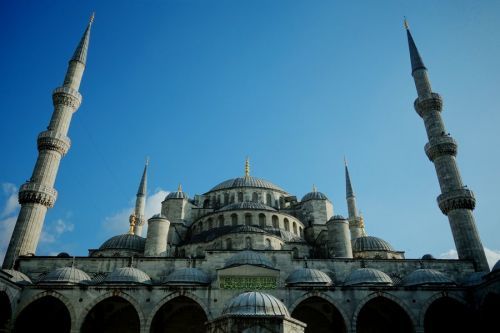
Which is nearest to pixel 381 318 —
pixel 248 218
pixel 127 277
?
pixel 248 218

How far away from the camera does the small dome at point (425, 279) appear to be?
15.7m

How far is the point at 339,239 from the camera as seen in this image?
20.0 metres

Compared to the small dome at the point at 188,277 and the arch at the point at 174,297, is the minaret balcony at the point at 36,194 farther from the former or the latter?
the arch at the point at 174,297

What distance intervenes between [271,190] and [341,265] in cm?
1067

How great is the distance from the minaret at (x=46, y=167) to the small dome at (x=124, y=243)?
3.50m

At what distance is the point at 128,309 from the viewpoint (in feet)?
56.4

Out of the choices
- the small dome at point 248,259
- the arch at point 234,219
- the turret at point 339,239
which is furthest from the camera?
the arch at point 234,219

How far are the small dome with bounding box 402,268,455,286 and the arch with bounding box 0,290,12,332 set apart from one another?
15.2 m

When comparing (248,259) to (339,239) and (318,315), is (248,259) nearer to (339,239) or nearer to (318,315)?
(318,315)

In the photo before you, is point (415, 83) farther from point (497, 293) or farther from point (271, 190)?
point (497, 293)

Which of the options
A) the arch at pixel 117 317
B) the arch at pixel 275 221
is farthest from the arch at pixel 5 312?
the arch at pixel 275 221

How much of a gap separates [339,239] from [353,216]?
32.4 feet

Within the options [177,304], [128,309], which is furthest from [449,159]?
[128,309]

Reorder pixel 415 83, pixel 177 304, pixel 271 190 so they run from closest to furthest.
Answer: pixel 177 304 < pixel 415 83 < pixel 271 190
